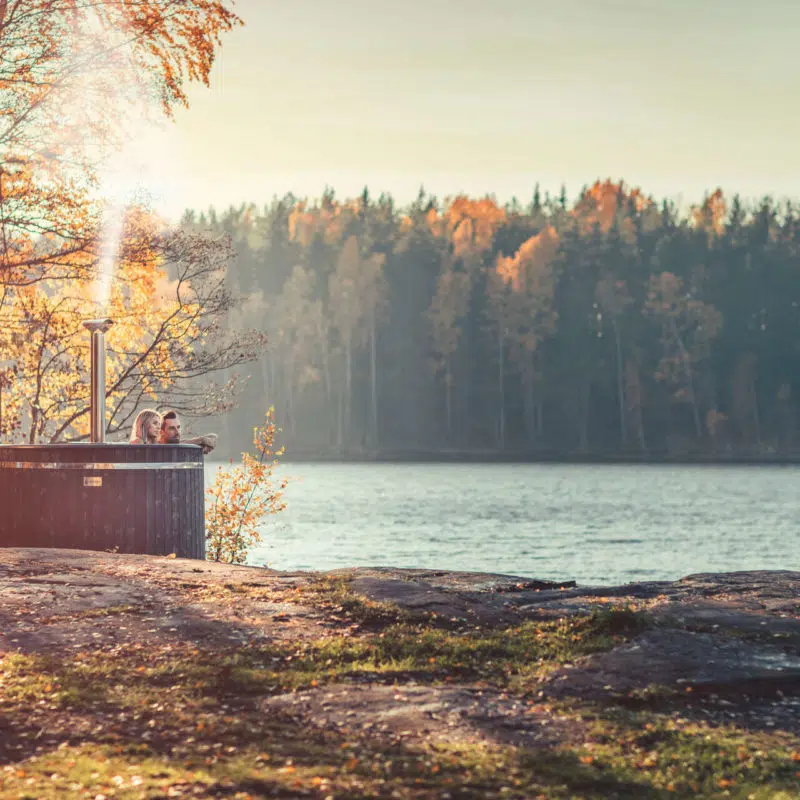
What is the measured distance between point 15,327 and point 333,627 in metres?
11.9

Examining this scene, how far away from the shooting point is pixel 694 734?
625 centimetres

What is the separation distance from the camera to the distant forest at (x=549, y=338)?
3263 inches

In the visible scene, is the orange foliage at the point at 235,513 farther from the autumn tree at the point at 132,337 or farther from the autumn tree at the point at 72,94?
the autumn tree at the point at 72,94

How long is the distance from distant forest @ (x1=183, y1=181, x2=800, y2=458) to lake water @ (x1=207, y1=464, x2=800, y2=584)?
18.7m

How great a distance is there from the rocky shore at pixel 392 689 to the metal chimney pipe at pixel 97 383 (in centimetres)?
444

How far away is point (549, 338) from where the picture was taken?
8400 centimetres

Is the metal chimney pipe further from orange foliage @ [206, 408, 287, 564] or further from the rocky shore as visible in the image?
the rocky shore

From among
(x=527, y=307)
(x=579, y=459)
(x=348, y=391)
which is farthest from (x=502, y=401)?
(x=348, y=391)

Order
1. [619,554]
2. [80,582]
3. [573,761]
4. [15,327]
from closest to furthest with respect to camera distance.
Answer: [573,761], [80,582], [15,327], [619,554]

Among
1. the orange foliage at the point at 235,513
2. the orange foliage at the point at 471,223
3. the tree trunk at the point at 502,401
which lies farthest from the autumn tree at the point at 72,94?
the orange foliage at the point at 471,223

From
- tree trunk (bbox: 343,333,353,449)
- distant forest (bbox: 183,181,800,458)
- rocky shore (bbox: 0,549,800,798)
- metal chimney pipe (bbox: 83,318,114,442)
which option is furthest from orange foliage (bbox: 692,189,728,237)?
rocky shore (bbox: 0,549,800,798)

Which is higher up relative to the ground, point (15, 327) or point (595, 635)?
point (15, 327)

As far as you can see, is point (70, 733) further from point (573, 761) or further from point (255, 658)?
point (573, 761)

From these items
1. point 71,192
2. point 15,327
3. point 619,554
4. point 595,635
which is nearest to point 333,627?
point 595,635
